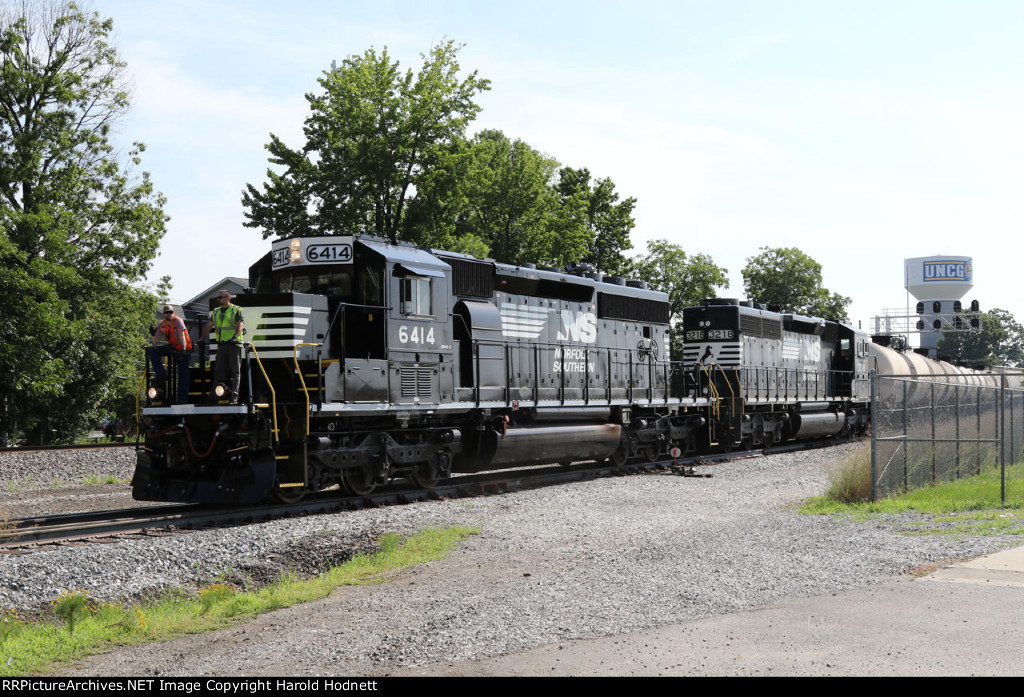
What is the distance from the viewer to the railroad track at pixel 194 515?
428 inches

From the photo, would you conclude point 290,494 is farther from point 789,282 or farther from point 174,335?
point 789,282

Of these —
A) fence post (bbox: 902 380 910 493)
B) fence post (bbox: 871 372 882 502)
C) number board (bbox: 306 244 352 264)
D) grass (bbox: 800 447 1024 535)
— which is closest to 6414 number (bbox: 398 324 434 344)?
number board (bbox: 306 244 352 264)

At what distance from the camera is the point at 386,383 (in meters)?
14.3

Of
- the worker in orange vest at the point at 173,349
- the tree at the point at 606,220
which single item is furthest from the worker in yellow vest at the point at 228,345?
the tree at the point at 606,220

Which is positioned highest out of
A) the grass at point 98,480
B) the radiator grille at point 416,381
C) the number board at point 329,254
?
the number board at point 329,254

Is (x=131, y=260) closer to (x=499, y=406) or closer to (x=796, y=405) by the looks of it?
(x=499, y=406)

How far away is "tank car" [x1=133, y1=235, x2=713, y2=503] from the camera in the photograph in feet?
41.2

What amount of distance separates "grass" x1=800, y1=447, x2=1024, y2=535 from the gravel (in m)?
0.54

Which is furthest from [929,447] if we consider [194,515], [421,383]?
[194,515]

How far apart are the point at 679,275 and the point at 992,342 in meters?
108

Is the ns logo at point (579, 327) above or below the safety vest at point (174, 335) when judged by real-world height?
above

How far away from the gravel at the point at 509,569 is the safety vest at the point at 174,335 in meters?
2.88

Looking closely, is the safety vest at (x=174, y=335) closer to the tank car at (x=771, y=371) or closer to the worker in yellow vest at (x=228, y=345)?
the worker in yellow vest at (x=228, y=345)

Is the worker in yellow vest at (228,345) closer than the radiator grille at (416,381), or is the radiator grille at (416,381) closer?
the worker in yellow vest at (228,345)
